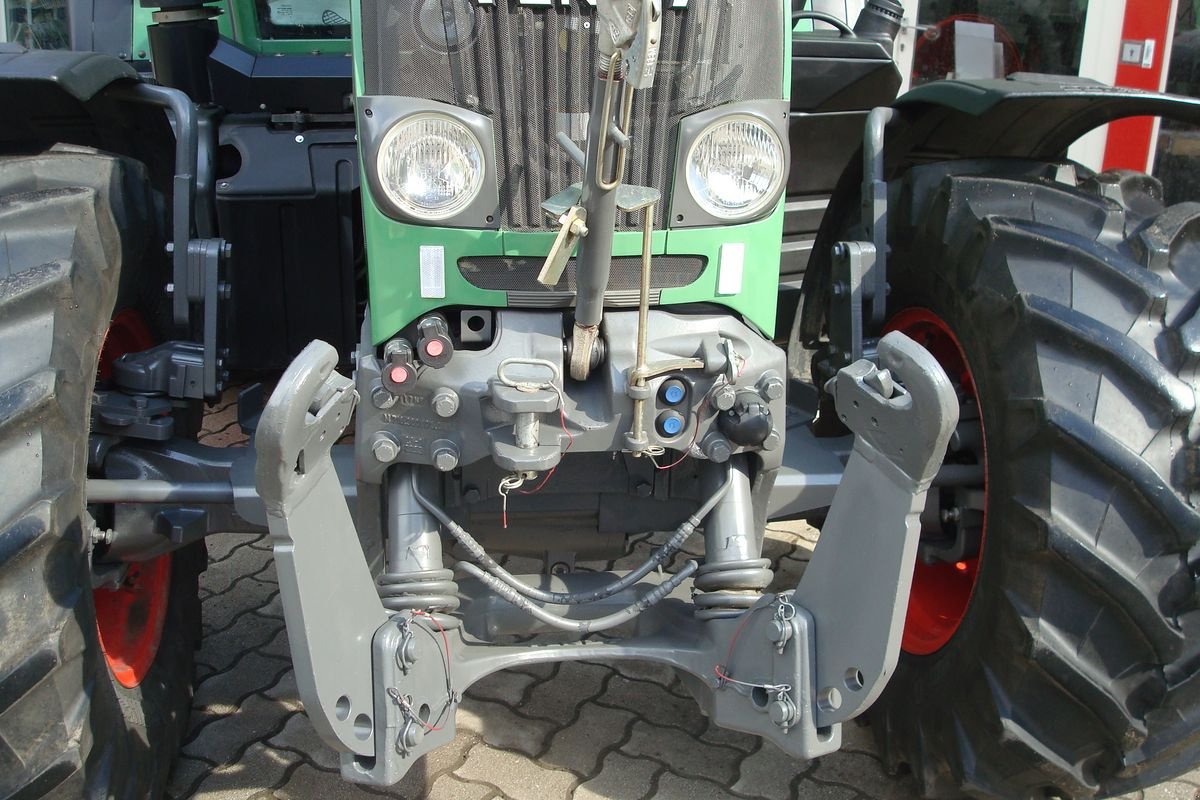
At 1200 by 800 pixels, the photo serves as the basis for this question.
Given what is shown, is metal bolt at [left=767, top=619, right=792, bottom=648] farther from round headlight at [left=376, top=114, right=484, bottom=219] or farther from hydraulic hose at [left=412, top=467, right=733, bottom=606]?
round headlight at [left=376, top=114, right=484, bottom=219]

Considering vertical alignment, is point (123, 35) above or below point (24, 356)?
above

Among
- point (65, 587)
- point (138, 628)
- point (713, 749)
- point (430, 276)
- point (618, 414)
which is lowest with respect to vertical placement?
point (713, 749)

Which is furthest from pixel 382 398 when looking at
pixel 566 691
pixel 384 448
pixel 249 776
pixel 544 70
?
pixel 566 691

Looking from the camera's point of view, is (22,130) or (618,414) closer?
(618,414)

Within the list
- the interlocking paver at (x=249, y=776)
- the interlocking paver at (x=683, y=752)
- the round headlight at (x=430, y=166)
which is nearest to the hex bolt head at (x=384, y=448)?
the round headlight at (x=430, y=166)

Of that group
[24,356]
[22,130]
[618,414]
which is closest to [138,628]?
[24,356]

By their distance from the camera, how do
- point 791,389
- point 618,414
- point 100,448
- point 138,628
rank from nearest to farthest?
point 618,414
point 100,448
point 138,628
point 791,389

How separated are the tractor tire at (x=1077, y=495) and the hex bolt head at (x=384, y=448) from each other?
110cm

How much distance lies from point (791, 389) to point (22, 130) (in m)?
1.77

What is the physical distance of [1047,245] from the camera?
6.66 ft

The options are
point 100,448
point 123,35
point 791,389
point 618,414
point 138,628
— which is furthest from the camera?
point 123,35

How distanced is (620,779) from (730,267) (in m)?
1.15

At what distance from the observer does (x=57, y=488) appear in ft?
5.87

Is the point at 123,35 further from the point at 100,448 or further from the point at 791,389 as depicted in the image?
the point at 791,389
